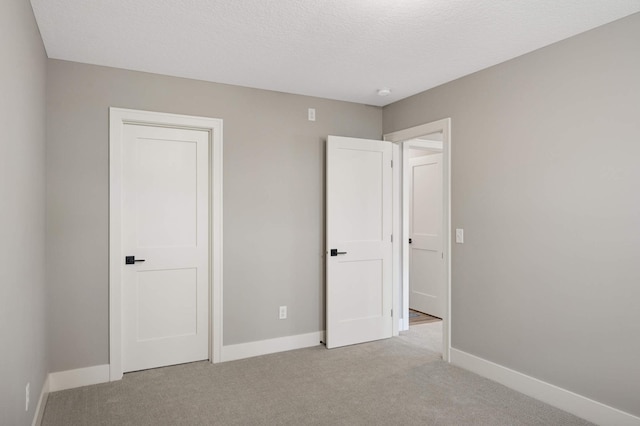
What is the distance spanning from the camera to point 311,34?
2.63 metres

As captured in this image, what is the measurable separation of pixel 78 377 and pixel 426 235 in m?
4.23

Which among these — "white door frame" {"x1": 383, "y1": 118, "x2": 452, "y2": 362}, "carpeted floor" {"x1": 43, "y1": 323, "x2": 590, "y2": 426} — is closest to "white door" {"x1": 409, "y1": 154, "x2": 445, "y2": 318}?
"white door frame" {"x1": 383, "y1": 118, "x2": 452, "y2": 362}

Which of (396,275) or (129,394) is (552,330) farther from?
(129,394)

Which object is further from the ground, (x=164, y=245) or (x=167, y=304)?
(x=164, y=245)

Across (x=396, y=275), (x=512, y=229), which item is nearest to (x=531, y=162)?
(x=512, y=229)

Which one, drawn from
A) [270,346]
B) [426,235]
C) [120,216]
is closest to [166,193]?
[120,216]

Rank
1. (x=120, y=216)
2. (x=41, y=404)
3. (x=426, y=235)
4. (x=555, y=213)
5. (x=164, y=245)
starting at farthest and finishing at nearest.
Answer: (x=426, y=235)
(x=164, y=245)
(x=120, y=216)
(x=555, y=213)
(x=41, y=404)

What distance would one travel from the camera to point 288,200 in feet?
13.0

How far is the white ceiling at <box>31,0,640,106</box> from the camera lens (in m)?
2.28

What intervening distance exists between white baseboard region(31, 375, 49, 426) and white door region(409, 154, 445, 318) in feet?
13.8

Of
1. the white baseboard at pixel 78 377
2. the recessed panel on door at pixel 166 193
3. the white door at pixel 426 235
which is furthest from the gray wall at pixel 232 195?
the white door at pixel 426 235

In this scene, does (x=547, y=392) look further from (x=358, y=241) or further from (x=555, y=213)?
(x=358, y=241)

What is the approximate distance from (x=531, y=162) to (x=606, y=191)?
1.82 ft

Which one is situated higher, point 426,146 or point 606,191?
point 426,146
